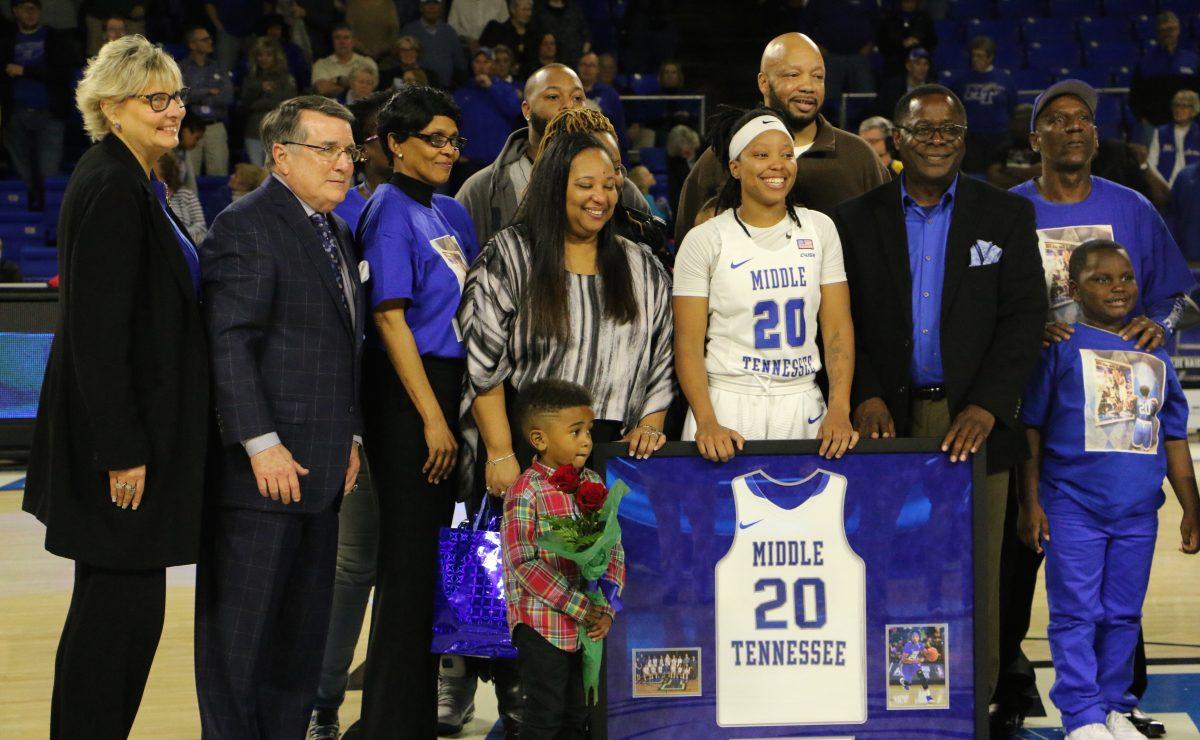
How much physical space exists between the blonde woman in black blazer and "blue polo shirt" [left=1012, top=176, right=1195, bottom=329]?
2397 millimetres

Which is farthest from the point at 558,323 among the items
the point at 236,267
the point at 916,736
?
the point at 916,736

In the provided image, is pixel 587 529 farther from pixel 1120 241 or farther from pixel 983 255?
pixel 1120 241

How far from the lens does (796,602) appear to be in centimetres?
350

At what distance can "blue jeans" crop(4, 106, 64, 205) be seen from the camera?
12.1 m

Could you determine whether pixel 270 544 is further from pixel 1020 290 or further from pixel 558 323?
pixel 1020 290

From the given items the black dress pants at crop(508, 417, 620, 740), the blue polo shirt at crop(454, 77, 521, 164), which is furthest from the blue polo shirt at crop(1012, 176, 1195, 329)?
the blue polo shirt at crop(454, 77, 521, 164)

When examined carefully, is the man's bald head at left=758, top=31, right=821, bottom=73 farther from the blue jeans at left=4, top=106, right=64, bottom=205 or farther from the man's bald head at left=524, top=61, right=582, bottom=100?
the blue jeans at left=4, top=106, right=64, bottom=205

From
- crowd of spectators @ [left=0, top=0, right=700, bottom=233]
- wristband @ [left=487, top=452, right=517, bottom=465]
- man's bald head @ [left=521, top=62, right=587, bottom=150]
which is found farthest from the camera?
crowd of spectators @ [left=0, top=0, right=700, bottom=233]

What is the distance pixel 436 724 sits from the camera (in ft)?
12.3

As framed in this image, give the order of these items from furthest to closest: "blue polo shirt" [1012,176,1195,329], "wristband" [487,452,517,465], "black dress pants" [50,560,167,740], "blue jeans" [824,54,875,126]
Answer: "blue jeans" [824,54,875,126] → "blue polo shirt" [1012,176,1195,329] → "wristband" [487,452,517,465] → "black dress pants" [50,560,167,740]

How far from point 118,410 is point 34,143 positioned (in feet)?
33.4

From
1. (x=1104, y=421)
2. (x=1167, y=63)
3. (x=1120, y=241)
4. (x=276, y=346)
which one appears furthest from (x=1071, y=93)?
(x=1167, y=63)

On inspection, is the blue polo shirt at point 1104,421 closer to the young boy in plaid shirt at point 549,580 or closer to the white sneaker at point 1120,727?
the white sneaker at point 1120,727

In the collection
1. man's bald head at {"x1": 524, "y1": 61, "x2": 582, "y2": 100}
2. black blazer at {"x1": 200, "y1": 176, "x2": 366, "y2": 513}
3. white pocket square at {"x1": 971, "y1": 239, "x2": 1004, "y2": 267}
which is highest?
man's bald head at {"x1": 524, "y1": 61, "x2": 582, "y2": 100}
